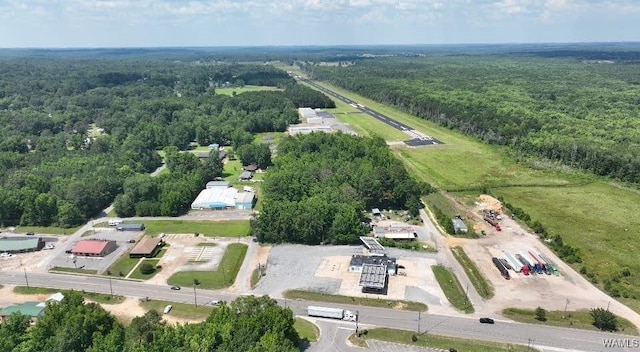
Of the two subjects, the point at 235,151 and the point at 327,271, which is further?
the point at 235,151

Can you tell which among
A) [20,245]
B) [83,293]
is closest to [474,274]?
[83,293]

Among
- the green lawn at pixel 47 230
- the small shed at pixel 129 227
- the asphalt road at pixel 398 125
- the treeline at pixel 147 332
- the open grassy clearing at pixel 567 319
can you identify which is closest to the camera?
the treeline at pixel 147 332

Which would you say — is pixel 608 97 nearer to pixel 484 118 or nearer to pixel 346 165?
pixel 484 118

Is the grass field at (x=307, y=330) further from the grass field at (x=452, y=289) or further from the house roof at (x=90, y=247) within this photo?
the house roof at (x=90, y=247)

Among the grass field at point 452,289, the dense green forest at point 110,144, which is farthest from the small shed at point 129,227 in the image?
the grass field at point 452,289

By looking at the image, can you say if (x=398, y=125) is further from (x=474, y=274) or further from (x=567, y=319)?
(x=567, y=319)

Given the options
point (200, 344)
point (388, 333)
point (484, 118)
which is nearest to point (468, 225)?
point (388, 333)

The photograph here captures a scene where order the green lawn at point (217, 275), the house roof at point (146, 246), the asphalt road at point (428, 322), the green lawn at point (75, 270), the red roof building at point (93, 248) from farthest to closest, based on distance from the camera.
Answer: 1. the house roof at point (146, 246)
2. the red roof building at point (93, 248)
3. the green lawn at point (75, 270)
4. the green lawn at point (217, 275)
5. the asphalt road at point (428, 322)
